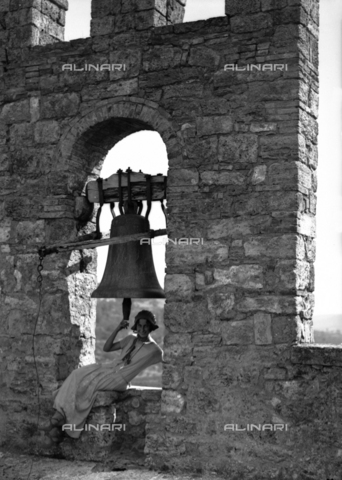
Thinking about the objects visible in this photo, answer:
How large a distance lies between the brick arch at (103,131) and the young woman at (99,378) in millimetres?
1367

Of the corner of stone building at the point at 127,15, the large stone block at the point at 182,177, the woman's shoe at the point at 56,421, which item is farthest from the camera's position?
the corner of stone building at the point at 127,15

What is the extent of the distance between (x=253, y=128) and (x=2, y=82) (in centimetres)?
249

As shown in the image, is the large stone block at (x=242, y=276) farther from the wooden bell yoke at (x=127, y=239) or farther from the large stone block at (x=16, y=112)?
the large stone block at (x=16, y=112)

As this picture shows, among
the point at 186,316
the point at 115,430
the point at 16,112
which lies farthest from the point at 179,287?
the point at 16,112

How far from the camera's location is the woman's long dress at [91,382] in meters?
6.66

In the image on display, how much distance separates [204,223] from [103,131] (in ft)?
4.44

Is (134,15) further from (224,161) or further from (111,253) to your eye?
(111,253)

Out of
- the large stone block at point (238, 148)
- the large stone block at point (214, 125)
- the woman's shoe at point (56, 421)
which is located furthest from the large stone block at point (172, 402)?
the large stone block at point (214, 125)

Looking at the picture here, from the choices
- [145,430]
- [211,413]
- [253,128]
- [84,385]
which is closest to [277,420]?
[211,413]

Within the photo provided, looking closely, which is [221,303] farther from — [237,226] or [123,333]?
[123,333]

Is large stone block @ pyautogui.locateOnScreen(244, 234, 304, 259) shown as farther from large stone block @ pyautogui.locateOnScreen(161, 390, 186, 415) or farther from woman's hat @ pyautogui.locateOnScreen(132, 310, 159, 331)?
large stone block @ pyautogui.locateOnScreen(161, 390, 186, 415)

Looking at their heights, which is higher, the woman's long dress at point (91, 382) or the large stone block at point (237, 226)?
the large stone block at point (237, 226)

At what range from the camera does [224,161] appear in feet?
21.1

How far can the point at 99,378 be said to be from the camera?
6723 millimetres
